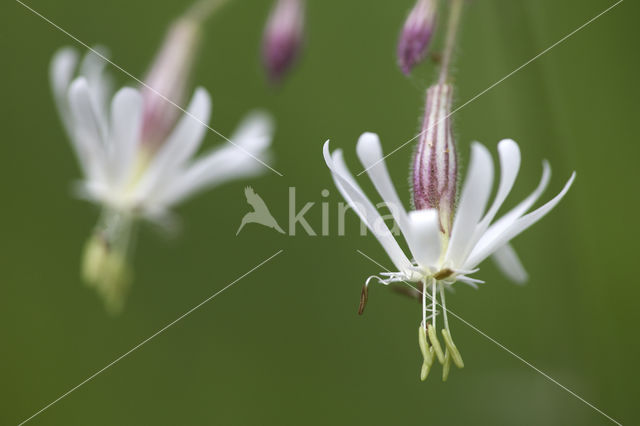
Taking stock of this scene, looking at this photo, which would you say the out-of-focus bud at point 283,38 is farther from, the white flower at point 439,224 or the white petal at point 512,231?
Result: the white petal at point 512,231

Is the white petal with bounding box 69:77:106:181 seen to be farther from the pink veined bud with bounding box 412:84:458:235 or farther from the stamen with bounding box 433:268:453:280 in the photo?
the stamen with bounding box 433:268:453:280

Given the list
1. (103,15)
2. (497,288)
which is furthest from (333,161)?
(103,15)

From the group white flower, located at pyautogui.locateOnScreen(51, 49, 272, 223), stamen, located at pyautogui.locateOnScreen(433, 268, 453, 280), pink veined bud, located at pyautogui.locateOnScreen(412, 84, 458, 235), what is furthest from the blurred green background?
stamen, located at pyautogui.locateOnScreen(433, 268, 453, 280)

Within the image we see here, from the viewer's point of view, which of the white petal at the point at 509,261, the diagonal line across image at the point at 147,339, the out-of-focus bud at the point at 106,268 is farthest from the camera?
the diagonal line across image at the point at 147,339

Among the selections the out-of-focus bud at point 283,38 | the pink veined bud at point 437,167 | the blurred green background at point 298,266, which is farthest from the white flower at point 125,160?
the pink veined bud at point 437,167

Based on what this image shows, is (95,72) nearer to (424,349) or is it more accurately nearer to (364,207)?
(364,207)

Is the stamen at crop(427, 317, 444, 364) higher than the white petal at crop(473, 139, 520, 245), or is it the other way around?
the white petal at crop(473, 139, 520, 245)
